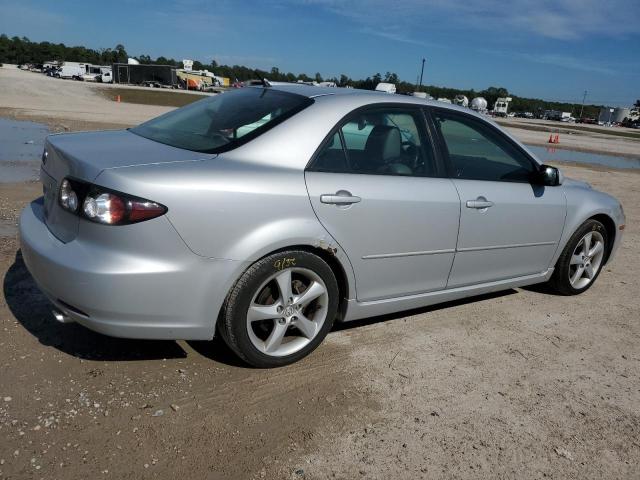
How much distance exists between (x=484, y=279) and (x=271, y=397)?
197 centimetres

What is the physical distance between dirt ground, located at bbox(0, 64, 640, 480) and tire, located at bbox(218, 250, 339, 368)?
144 millimetres

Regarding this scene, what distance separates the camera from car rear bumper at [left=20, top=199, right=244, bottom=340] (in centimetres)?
251

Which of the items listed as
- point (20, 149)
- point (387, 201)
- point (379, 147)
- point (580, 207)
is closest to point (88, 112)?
point (20, 149)

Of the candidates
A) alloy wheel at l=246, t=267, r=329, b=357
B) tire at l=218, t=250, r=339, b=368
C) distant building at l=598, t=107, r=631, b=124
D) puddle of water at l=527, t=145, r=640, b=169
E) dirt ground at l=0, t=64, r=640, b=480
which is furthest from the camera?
distant building at l=598, t=107, r=631, b=124

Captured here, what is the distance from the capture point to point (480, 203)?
370 centimetres

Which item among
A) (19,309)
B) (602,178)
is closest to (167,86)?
(602,178)

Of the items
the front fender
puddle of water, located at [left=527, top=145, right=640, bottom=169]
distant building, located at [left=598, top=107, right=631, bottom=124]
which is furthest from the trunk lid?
distant building, located at [left=598, top=107, right=631, bottom=124]

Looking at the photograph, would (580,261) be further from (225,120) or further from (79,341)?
(79,341)

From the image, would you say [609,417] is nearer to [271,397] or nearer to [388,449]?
[388,449]

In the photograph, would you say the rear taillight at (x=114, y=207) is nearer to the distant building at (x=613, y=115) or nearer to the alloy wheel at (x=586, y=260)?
the alloy wheel at (x=586, y=260)

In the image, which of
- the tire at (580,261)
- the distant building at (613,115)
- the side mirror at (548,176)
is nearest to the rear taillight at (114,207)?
the side mirror at (548,176)

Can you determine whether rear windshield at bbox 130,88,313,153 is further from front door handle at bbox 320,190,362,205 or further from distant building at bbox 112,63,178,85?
distant building at bbox 112,63,178,85

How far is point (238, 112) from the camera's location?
3.35 m

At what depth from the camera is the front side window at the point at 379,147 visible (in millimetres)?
3146
